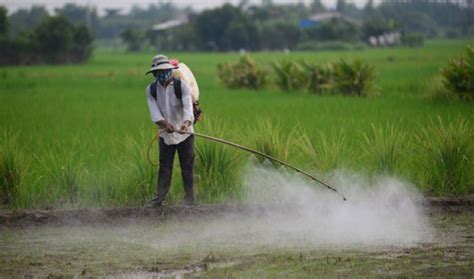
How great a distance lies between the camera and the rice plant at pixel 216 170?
9.12 metres

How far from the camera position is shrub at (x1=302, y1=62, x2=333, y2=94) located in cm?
2125

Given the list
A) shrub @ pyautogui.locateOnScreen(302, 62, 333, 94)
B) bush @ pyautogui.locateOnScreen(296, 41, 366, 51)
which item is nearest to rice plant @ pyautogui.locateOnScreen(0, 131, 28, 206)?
shrub @ pyautogui.locateOnScreen(302, 62, 333, 94)

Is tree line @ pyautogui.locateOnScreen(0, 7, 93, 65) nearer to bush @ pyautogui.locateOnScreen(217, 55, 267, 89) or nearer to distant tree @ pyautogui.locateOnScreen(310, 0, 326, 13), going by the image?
bush @ pyautogui.locateOnScreen(217, 55, 267, 89)

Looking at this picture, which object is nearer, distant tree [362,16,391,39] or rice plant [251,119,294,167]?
rice plant [251,119,294,167]

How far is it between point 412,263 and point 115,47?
45.2 metres

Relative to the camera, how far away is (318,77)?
21.6 meters

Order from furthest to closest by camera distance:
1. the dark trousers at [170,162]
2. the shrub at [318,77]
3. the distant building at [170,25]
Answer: the distant building at [170,25] → the shrub at [318,77] → the dark trousers at [170,162]

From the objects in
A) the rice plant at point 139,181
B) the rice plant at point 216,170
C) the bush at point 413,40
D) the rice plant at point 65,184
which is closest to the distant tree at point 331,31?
the bush at point 413,40

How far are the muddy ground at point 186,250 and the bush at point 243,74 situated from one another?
1588cm

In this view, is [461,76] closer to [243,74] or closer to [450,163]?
[450,163]

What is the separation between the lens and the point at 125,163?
9453mm

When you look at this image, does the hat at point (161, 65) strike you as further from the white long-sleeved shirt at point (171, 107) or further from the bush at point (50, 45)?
the bush at point (50, 45)

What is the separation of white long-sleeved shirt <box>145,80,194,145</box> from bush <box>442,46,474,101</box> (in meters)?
9.42

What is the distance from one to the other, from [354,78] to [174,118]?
12.6 metres
